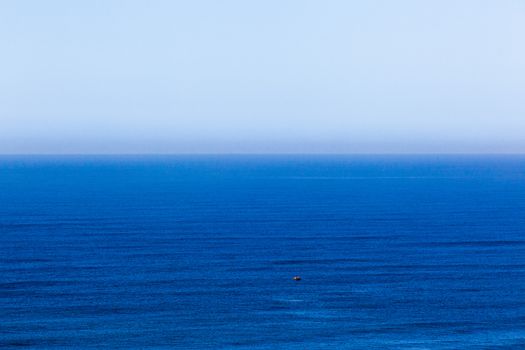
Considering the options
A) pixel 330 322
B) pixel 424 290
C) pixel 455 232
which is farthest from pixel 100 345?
pixel 455 232

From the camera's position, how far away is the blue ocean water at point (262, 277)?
4944 cm

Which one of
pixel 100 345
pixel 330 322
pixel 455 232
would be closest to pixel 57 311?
pixel 100 345

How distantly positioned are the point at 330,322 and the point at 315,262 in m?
23.6

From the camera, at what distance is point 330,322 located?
169 feet

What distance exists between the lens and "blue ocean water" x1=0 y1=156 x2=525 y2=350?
49.4 metres

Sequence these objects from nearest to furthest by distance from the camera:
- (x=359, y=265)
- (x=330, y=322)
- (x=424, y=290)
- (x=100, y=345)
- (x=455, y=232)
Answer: (x=100, y=345) → (x=330, y=322) → (x=424, y=290) → (x=359, y=265) → (x=455, y=232)

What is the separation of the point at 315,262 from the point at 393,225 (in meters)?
32.8

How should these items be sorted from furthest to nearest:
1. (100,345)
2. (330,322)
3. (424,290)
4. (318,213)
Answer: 1. (318,213)
2. (424,290)
3. (330,322)
4. (100,345)

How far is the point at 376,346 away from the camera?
47.0m

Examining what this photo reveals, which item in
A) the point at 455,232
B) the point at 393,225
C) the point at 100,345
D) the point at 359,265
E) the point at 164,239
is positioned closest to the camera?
the point at 100,345

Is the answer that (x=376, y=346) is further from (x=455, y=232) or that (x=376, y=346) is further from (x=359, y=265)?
(x=455, y=232)

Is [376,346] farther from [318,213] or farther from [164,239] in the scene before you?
[318,213]

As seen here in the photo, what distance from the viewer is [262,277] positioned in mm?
67250

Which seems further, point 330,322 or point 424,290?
point 424,290
